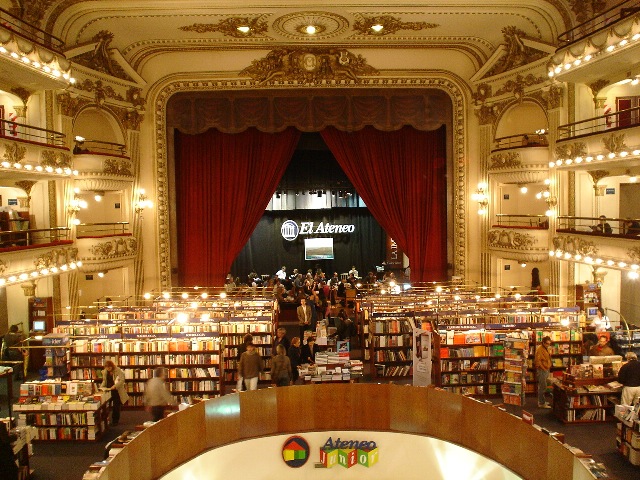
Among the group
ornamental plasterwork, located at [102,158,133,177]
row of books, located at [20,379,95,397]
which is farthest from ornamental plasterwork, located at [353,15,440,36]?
row of books, located at [20,379,95,397]

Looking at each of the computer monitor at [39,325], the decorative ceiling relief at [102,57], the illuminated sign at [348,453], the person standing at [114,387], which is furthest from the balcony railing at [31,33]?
the illuminated sign at [348,453]

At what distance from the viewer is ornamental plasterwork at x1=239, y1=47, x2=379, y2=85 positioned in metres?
15.6

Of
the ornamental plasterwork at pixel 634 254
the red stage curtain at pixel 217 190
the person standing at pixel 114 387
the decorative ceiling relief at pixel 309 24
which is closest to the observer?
the person standing at pixel 114 387

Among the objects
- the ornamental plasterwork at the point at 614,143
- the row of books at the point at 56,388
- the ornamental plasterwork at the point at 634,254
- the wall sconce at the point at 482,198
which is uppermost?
the ornamental plasterwork at the point at 614,143

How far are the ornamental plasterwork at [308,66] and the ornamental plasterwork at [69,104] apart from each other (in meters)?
4.28

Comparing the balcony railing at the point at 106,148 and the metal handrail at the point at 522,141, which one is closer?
the metal handrail at the point at 522,141

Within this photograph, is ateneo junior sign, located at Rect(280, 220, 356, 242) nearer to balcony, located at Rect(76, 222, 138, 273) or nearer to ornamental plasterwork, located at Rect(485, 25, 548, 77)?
balcony, located at Rect(76, 222, 138, 273)

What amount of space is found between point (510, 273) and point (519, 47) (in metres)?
6.06

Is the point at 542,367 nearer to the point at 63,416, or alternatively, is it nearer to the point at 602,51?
the point at 602,51

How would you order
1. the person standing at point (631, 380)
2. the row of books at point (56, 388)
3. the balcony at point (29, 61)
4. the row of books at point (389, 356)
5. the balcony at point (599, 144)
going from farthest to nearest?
the row of books at point (389, 356) → the balcony at point (599, 144) → the balcony at point (29, 61) → the row of books at point (56, 388) → the person standing at point (631, 380)

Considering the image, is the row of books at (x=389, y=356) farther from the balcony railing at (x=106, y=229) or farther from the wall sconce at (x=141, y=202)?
the wall sconce at (x=141, y=202)

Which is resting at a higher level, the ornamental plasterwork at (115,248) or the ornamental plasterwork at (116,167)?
the ornamental plasterwork at (116,167)

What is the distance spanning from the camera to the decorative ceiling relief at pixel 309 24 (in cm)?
1349

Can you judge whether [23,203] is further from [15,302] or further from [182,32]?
[182,32]
